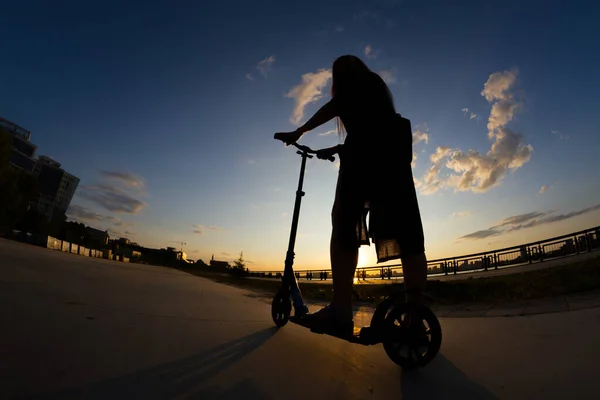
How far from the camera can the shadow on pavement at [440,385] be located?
1.26 metres

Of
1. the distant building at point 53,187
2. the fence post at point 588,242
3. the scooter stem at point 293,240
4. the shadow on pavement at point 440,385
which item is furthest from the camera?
the distant building at point 53,187

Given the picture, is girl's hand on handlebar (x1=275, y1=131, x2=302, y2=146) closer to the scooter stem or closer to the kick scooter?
the scooter stem

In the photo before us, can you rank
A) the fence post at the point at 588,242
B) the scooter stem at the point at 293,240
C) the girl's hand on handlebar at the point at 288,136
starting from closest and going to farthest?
the girl's hand on handlebar at the point at 288,136 < the scooter stem at the point at 293,240 < the fence post at the point at 588,242

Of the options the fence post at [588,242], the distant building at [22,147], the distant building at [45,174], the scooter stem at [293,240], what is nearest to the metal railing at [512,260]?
the fence post at [588,242]

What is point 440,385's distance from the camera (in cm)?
139

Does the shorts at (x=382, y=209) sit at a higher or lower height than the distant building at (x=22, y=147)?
lower

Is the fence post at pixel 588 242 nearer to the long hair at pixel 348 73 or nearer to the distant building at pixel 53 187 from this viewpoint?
the long hair at pixel 348 73

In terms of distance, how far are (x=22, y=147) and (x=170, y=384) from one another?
127592 mm

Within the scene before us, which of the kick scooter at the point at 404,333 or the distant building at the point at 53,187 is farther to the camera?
the distant building at the point at 53,187

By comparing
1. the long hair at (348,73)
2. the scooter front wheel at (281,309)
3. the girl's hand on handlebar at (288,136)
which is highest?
the long hair at (348,73)

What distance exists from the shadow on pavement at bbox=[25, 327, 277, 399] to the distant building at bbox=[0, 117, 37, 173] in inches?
4626

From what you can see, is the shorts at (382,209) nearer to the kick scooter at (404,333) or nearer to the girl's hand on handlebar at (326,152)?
the kick scooter at (404,333)

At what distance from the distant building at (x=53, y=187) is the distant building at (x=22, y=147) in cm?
648

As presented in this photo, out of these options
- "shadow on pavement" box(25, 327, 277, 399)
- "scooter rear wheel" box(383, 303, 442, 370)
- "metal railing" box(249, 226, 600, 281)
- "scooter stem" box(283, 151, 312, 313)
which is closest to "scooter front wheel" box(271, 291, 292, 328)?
"scooter stem" box(283, 151, 312, 313)
